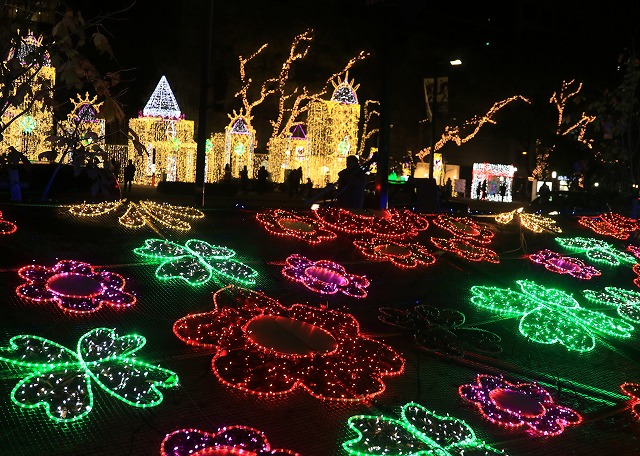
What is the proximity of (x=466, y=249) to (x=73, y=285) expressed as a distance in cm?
416

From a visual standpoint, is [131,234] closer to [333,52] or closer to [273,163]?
[273,163]

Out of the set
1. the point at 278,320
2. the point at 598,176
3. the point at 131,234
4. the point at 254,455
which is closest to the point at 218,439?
the point at 254,455

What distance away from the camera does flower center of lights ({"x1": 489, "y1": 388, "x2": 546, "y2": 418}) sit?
3635mm

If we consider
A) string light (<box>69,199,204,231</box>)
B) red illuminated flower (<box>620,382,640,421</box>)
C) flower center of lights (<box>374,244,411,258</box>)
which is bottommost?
red illuminated flower (<box>620,382,640,421</box>)

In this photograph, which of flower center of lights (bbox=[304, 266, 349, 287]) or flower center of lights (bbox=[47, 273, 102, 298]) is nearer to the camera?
flower center of lights (bbox=[47, 273, 102, 298])

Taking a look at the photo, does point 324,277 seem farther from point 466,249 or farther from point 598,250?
point 598,250

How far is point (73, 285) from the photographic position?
159 inches

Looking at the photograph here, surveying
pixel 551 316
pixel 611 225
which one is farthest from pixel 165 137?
pixel 551 316

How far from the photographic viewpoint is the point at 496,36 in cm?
4831

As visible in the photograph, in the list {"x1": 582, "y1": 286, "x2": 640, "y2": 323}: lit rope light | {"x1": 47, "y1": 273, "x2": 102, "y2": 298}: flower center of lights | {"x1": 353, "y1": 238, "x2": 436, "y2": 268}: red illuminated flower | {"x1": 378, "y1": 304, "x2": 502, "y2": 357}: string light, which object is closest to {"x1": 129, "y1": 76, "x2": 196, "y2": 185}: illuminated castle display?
{"x1": 353, "y1": 238, "x2": 436, "y2": 268}: red illuminated flower

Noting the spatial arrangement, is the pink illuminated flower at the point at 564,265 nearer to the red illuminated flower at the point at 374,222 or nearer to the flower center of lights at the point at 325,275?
the red illuminated flower at the point at 374,222

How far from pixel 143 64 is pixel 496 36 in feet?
91.5

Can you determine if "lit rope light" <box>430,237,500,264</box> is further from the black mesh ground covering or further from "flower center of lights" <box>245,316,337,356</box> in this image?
"flower center of lights" <box>245,316,337,356</box>

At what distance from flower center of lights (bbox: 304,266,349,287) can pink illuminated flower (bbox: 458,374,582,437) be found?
150cm
